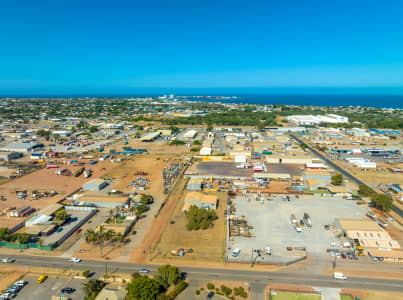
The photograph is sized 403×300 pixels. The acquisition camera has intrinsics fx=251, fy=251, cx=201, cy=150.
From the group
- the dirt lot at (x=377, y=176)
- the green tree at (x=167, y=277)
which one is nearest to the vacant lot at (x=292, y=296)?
the green tree at (x=167, y=277)

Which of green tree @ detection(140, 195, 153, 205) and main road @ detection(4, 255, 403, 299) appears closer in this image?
main road @ detection(4, 255, 403, 299)

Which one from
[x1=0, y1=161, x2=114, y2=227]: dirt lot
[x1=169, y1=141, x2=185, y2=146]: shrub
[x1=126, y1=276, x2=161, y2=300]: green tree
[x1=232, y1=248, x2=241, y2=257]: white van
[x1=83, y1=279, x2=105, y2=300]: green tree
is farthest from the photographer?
[x1=169, y1=141, x2=185, y2=146]: shrub

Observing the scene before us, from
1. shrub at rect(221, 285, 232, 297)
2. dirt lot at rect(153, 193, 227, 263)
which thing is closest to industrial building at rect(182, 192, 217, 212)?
dirt lot at rect(153, 193, 227, 263)

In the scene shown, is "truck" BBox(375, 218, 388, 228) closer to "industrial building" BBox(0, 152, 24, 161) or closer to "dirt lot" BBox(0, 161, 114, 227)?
"dirt lot" BBox(0, 161, 114, 227)

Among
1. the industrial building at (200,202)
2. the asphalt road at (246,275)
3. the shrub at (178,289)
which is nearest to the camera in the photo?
the shrub at (178,289)

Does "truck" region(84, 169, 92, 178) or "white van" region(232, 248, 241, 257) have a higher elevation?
"truck" region(84, 169, 92, 178)

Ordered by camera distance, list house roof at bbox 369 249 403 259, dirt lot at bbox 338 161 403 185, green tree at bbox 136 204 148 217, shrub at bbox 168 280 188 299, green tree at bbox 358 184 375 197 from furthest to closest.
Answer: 1. dirt lot at bbox 338 161 403 185
2. green tree at bbox 358 184 375 197
3. green tree at bbox 136 204 148 217
4. house roof at bbox 369 249 403 259
5. shrub at bbox 168 280 188 299

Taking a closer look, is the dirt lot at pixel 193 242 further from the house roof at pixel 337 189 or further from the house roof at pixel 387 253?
the house roof at pixel 337 189

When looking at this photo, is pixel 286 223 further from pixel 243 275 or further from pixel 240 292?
pixel 240 292
